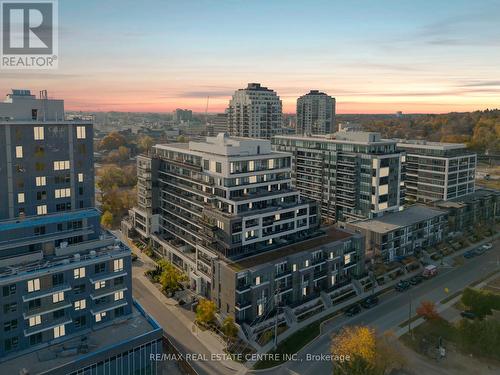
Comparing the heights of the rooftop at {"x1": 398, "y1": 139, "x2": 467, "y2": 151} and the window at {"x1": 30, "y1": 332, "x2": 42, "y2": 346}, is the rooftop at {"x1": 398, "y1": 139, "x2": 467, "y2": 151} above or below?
above

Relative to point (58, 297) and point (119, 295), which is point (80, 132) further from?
→ point (119, 295)

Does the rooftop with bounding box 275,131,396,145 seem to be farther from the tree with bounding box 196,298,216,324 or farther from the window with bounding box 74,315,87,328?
the window with bounding box 74,315,87,328

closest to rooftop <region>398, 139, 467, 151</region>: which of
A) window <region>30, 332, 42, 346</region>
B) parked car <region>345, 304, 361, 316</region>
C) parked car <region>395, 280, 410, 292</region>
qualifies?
parked car <region>395, 280, 410, 292</region>

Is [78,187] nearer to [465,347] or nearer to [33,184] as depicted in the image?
[33,184]

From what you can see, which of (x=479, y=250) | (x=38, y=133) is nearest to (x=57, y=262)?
(x=38, y=133)

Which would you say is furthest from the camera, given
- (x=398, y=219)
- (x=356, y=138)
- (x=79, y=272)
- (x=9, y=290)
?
(x=356, y=138)

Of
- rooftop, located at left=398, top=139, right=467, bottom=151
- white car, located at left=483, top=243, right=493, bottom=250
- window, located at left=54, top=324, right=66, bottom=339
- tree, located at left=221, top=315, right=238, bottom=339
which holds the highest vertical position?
rooftop, located at left=398, top=139, right=467, bottom=151
